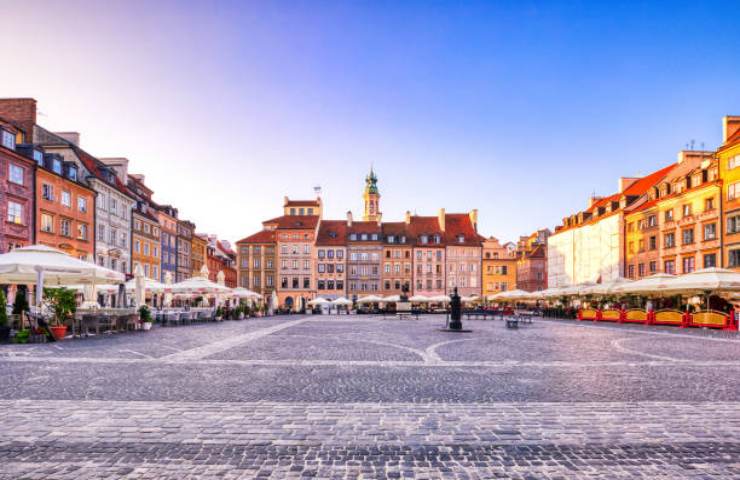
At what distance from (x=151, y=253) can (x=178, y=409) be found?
53065 mm

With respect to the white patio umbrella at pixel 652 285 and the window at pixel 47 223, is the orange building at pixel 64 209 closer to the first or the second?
the window at pixel 47 223

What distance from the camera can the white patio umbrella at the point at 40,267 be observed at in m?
18.2

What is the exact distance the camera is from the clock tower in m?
130

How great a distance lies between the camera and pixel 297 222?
82875 mm

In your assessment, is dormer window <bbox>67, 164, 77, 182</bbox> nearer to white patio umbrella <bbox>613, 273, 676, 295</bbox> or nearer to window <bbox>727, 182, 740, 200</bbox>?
white patio umbrella <bbox>613, 273, 676, 295</bbox>

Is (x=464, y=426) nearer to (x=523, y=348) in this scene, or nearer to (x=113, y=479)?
(x=113, y=479)

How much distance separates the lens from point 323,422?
22.9 ft

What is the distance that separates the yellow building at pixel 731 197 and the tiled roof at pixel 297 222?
56.1 meters

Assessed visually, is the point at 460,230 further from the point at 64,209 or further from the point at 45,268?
the point at 45,268

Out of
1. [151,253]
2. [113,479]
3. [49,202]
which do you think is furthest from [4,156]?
[113,479]

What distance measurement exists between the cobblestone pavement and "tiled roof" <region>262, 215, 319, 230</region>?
2729 inches

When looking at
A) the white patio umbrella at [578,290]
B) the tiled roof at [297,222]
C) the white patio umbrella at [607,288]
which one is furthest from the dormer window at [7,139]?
the tiled roof at [297,222]

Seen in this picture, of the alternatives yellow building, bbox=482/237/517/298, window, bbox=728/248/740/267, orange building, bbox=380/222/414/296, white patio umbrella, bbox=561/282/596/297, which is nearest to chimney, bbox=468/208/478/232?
yellow building, bbox=482/237/517/298

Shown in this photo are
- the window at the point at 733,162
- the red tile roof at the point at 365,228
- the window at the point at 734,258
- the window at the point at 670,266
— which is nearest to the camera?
the window at the point at 734,258
